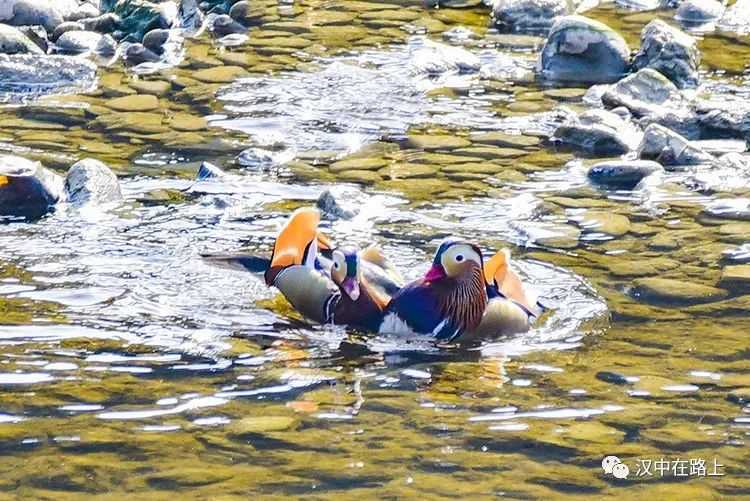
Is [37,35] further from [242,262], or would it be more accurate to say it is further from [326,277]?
[326,277]

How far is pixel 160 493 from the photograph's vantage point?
437cm

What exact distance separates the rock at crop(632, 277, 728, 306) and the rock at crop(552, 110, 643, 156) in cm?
234

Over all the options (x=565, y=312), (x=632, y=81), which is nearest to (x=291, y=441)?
(x=565, y=312)

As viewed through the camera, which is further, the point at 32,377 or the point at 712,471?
Result: the point at 32,377

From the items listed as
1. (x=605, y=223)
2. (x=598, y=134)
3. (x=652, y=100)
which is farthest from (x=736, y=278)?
(x=652, y=100)

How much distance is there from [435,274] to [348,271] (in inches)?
13.8

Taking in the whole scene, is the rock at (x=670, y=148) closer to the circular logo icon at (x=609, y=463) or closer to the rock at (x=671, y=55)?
the rock at (x=671, y=55)

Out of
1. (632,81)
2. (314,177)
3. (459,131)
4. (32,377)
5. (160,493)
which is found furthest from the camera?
(632,81)

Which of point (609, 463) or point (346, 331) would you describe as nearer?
point (609, 463)

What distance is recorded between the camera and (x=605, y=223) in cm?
738

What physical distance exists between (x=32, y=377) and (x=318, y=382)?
3.36 feet

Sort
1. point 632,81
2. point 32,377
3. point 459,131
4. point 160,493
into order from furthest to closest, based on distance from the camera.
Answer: point 632,81 → point 459,131 → point 32,377 → point 160,493

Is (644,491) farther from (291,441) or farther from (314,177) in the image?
(314,177)

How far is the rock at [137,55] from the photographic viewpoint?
10.8 metres
